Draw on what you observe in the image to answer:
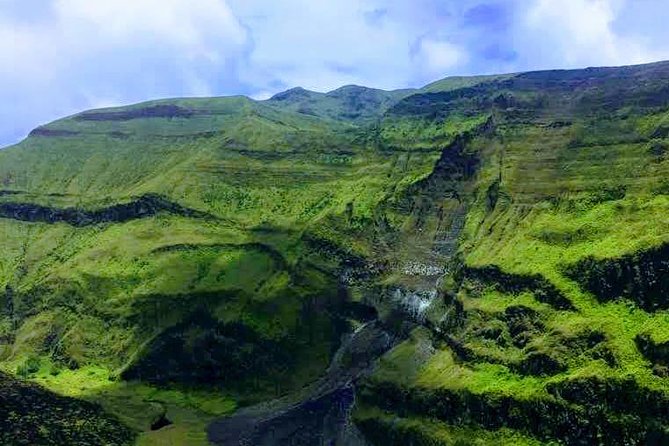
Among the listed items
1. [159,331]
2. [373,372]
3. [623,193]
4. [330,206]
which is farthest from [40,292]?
[623,193]

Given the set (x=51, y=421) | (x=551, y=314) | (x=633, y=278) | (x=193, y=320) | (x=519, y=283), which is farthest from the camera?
(x=193, y=320)

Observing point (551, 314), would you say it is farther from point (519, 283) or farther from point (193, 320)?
point (193, 320)

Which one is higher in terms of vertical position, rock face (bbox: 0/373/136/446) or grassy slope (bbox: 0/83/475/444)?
grassy slope (bbox: 0/83/475/444)

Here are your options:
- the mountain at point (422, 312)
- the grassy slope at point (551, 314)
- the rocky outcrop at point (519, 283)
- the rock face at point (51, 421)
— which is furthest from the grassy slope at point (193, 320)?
the rocky outcrop at point (519, 283)

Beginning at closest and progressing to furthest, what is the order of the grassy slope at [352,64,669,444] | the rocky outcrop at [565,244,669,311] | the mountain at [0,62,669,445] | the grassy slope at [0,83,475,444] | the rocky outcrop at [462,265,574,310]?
the grassy slope at [352,64,669,444] < the mountain at [0,62,669,445] < the rocky outcrop at [565,244,669,311] < the rocky outcrop at [462,265,574,310] < the grassy slope at [0,83,475,444]

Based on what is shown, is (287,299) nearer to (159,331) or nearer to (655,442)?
(159,331)

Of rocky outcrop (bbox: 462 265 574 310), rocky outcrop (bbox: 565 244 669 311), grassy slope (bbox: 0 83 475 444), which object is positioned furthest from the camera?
grassy slope (bbox: 0 83 475 444)

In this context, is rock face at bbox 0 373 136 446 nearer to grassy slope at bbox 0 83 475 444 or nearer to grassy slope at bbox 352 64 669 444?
grassy slope at bbox 0 83 475 444

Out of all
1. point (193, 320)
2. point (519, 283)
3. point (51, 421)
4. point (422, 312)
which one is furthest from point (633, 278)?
point (51, 421)

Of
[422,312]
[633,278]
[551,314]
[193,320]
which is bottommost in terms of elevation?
[193,320]

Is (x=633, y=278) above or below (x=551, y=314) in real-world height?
above

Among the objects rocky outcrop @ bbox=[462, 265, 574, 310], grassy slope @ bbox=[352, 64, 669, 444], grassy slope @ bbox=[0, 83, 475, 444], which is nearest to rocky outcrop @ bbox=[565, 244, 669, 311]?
grassy slope @ bbox=[352, 64, 669, 444]
